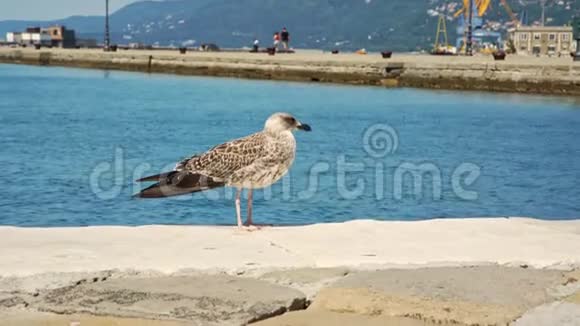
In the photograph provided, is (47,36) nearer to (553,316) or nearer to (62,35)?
(62,35)

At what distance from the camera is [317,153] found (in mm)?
25828

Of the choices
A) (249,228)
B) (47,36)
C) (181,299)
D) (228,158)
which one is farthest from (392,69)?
(47,36)

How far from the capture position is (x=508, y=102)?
1780 inches

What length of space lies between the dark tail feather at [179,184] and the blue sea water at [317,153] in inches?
237

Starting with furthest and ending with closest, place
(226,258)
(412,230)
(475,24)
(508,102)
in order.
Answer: (475,24) → (508,102) → (412,230) → (226,258)

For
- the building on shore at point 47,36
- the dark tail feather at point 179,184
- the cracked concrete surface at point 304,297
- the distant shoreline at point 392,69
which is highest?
the building on shore at point 47,36

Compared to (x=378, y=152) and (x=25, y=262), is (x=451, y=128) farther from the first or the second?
(x=25, y=262)

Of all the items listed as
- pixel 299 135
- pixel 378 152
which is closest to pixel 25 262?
pixel 378 152

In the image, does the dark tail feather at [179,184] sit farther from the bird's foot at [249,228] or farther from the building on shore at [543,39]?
the building on shore at [543,39]

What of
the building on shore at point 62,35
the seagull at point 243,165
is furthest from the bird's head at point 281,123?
the building on shore at point 62,35

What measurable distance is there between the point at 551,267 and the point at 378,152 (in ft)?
70.7

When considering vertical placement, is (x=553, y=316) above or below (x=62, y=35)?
below

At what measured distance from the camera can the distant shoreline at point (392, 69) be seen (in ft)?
164

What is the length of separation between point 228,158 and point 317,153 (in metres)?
18.1
